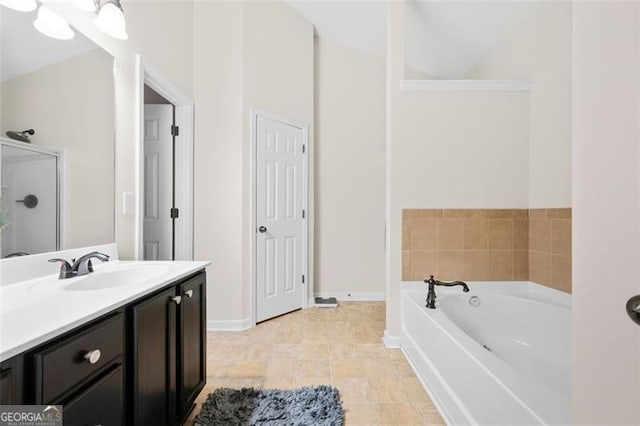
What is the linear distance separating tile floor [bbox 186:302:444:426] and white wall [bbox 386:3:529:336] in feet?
1.16

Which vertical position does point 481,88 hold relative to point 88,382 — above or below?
above

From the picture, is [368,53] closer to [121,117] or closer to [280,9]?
[280,9]

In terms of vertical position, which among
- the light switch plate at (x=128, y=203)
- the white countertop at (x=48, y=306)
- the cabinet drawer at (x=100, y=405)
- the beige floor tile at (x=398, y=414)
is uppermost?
the light switch plate at (x=128, y=203)

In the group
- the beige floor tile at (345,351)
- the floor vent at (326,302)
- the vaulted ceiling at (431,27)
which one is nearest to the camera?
the beige floor tile at (345,351)

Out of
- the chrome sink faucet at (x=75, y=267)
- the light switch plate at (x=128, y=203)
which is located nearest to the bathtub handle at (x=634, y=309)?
the chrome sink faucet at (x=75, y=267)

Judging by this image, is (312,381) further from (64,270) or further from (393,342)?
(64,270)

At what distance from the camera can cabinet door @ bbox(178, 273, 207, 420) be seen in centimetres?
140

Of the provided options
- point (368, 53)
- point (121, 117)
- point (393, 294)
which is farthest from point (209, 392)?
point (368, 53)

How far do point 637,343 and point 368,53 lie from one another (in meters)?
4.00

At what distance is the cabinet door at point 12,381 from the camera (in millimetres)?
611

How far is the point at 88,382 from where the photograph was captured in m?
0.83

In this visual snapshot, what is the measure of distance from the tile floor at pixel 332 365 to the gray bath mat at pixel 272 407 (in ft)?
0.24

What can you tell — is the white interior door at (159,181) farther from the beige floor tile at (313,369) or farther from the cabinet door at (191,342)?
the beige floor tile at (313,369)

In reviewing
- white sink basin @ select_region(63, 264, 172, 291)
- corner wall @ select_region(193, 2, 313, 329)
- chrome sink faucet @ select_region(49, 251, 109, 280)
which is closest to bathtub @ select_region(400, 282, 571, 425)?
white sink basin @ select_region(63, 264, 172, 291)
